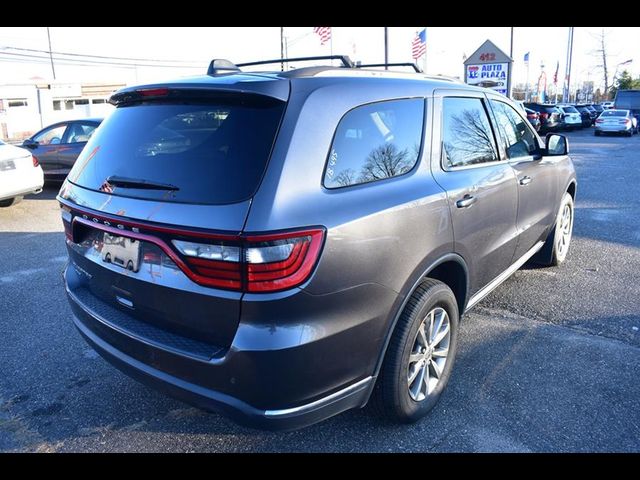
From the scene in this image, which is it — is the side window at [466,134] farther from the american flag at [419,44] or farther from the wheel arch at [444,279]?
the american flag at [419,44]

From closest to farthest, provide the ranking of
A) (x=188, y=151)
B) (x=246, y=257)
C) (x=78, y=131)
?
(x=246, y=257) → (x=188, y=151) → (x=78, y=131)

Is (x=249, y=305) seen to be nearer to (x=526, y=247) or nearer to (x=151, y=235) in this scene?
(x=151, y=235)

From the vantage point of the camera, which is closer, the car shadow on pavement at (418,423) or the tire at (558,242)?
the car shadow on pavement at (418,423)

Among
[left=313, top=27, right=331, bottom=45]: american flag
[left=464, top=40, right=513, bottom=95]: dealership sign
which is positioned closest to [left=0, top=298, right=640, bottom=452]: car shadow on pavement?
[left=464, top=40, right=513, bottom=95]: dealership sign

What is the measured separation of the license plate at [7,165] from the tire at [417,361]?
776cm

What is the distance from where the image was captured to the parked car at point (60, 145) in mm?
10297

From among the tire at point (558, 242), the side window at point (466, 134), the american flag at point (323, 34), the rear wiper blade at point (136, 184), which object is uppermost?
the american flag at point (323, 34)

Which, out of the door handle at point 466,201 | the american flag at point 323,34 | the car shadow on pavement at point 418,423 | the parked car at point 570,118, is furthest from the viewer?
the parked car at point 570,118

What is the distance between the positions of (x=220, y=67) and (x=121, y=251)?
115cm

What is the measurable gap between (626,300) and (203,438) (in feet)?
12.1

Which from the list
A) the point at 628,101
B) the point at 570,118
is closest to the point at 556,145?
the point at 570,118

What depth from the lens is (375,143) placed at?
8.32ft

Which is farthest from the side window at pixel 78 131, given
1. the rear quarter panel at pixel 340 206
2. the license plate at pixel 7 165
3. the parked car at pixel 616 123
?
the parked car at pixel 616 123

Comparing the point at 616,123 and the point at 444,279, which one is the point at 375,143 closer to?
the point at 444,279
